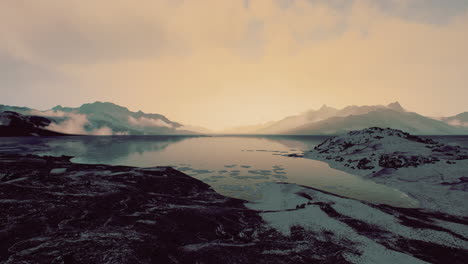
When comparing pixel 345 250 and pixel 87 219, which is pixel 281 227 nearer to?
pixel 345 250

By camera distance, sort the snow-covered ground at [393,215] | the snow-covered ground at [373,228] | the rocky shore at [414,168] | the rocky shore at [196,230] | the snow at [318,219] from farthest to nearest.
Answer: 1. the rocky shore at [414,168]
2. the snow-covered ground at [393,215]
3. the snow-covered ground at [373,228]
4. the snow at [318,219]
5. the rocky shore at [196,230]

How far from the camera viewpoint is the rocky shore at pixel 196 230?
7.56 meters

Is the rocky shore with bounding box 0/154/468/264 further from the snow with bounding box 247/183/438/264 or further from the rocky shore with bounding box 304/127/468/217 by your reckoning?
the rocky shore with bounding box 304/127/468/217

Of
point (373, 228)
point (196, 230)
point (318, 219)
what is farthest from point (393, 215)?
point (196, 230)

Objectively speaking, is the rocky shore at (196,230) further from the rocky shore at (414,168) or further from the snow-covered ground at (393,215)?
the rocky shore at (414,168)

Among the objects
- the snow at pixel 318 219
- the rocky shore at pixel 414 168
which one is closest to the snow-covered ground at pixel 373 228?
the snow at pixel 318 219

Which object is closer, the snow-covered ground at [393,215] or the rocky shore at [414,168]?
the snow-covered ground at [393,215]

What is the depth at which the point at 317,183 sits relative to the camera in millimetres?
24719

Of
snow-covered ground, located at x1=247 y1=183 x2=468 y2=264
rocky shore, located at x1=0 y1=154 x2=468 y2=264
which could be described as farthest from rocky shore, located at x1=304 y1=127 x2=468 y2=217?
snow-covered ground, located at x1=247 y1=183 x2=468 y2=264

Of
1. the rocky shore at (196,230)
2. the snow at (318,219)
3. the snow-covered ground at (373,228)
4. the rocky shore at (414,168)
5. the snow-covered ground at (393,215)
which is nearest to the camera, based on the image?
the rocky shore at (196,230)

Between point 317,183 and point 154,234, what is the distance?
20756mm

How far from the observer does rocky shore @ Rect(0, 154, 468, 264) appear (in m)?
7.56

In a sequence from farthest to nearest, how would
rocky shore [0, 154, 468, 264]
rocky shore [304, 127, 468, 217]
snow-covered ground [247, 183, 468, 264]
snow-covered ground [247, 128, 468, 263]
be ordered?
1. rocky shore [304, 127, 468, 217]
2. snow-covered ground [247, 128, 468, 263]
3. snow-covered ground [247, 183, 468, 264]
4. rocky shore [0, 154, 468, 264]

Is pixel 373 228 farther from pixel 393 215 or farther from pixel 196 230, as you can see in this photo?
pixel 196 230
